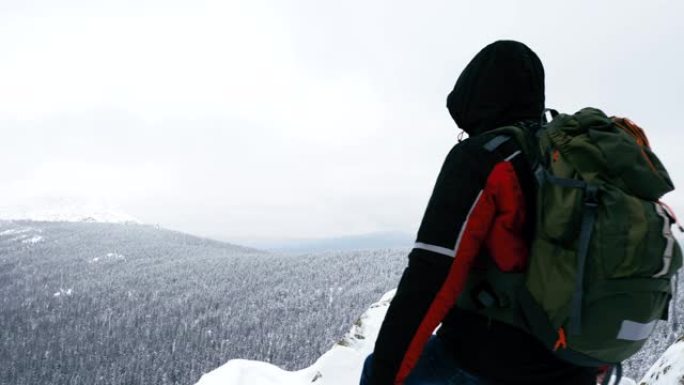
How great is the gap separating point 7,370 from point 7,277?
3407 inches

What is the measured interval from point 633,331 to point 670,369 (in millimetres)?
5105

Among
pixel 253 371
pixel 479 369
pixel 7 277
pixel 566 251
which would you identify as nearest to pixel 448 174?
pixel 566 251

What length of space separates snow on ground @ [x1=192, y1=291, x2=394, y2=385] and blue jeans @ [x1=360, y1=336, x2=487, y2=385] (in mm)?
8975

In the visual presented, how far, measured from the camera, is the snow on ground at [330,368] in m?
10.8

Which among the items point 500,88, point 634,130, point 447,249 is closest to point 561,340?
point 447,249

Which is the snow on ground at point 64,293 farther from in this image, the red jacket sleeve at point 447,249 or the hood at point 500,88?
the hood at point 500,88

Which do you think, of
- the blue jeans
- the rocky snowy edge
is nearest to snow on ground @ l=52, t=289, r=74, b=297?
the rocky snowy edge

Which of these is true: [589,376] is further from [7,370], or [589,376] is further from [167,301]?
[167,301]

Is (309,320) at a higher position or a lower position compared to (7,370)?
higher

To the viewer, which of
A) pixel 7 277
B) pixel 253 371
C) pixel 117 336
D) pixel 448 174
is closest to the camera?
pixel 448 174

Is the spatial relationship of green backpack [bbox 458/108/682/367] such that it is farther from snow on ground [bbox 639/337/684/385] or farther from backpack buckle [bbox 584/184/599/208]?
snow on ground [bbox 639/337/684/385]

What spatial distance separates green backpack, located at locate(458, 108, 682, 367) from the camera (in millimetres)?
1647

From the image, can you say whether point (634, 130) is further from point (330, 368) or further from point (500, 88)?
point (330, 368)

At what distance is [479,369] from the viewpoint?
1927 millimetres
